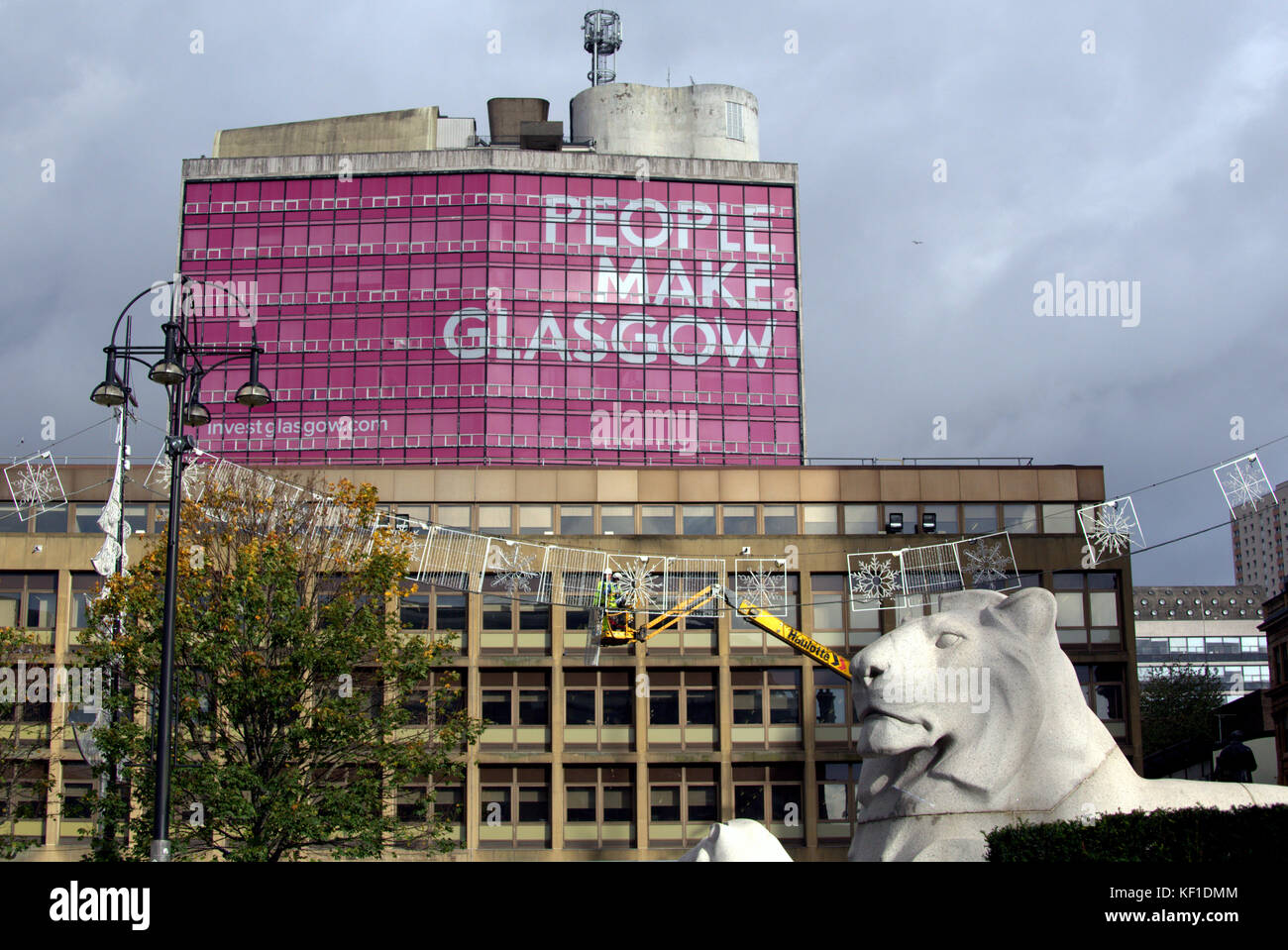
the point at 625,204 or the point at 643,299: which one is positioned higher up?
the point at 625,204

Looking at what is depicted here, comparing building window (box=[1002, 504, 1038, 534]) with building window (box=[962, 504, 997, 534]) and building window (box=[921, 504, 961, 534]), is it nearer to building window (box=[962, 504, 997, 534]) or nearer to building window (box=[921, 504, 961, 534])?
building window (box=[962, 504, 997, 534])

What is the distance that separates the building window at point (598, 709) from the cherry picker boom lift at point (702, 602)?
Result: 7.06m

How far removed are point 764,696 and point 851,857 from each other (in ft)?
90.9

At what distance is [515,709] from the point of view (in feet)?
157

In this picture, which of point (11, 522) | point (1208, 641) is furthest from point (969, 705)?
point (1208, 641)

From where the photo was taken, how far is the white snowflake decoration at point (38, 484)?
160 feet

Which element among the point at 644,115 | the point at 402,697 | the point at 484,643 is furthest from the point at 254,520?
the point at 644,115

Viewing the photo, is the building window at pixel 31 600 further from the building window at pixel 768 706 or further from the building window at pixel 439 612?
the building window at pixel 768 706

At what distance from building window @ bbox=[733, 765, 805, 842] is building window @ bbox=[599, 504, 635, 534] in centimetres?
896

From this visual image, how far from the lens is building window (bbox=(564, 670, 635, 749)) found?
1879 inches

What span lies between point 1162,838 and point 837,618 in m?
32.6

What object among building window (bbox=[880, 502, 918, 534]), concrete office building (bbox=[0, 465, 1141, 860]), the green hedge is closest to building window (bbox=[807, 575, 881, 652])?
concrete office building (bbox=[0, 465, 1141, 860])

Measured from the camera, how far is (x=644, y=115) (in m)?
83.8
